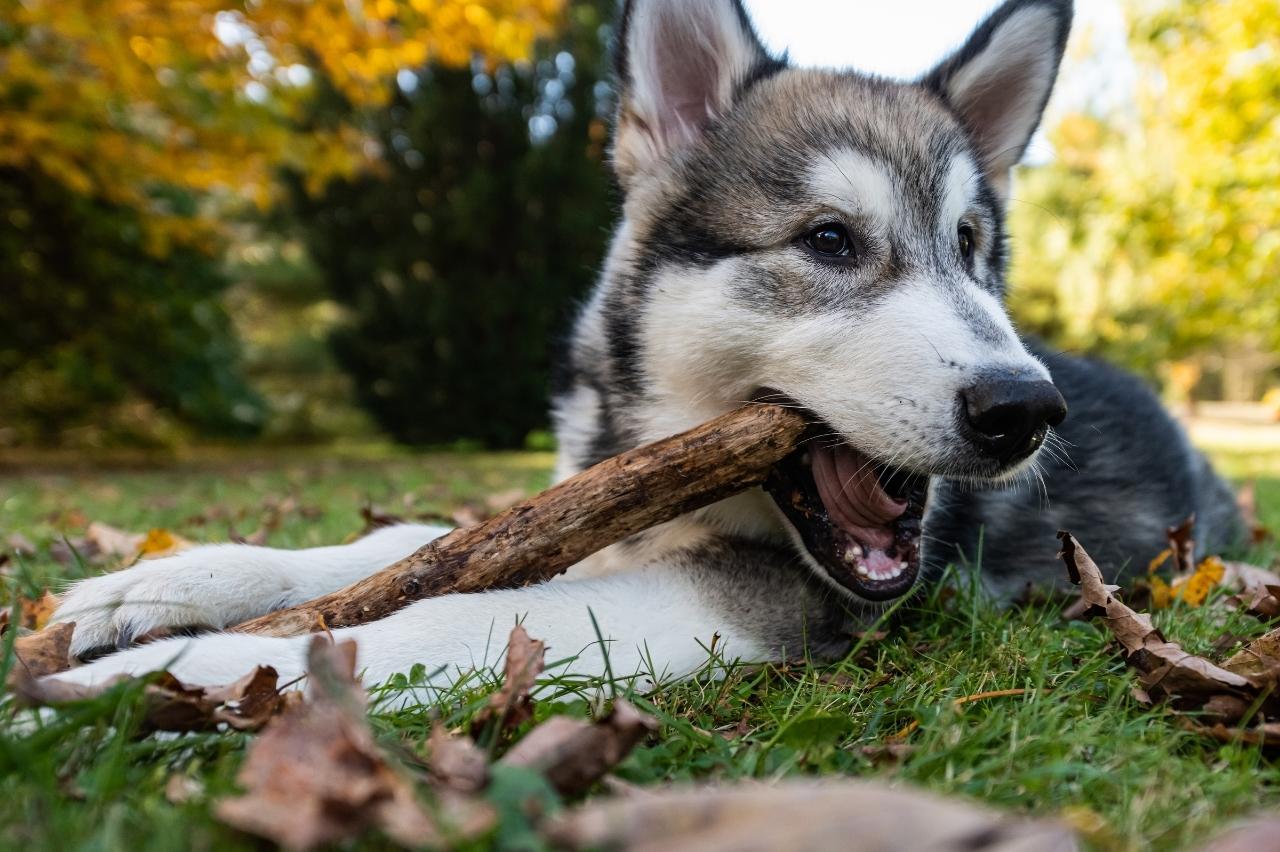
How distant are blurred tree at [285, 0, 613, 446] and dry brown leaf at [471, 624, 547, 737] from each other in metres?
15.2

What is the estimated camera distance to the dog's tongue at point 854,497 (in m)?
2.49

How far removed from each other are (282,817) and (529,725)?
0.62 m

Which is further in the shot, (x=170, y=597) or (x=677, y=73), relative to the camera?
(x=677, y=73)

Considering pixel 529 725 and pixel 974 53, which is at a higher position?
pixel 974 53

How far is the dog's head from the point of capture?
2271 mm

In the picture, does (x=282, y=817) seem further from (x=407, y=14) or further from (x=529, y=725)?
(x=407, y=14)

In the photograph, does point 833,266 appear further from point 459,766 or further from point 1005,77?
point 459,766

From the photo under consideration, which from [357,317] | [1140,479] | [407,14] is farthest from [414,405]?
[1140,479]

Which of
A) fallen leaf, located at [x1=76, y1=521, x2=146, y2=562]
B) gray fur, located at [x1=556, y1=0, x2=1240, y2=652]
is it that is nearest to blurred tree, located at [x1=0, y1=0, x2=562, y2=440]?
fallen leaf, located at [x1=76, y1=521, x2=146, y2=562]

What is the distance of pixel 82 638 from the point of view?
2.10 metres

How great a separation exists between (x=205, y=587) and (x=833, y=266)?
6.29ft

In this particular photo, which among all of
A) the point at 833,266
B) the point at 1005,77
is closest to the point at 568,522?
the point at 833,266

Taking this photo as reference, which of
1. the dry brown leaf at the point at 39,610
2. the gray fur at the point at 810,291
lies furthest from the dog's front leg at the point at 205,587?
the gray fur at the point at 810,291

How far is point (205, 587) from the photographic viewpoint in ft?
7.64
